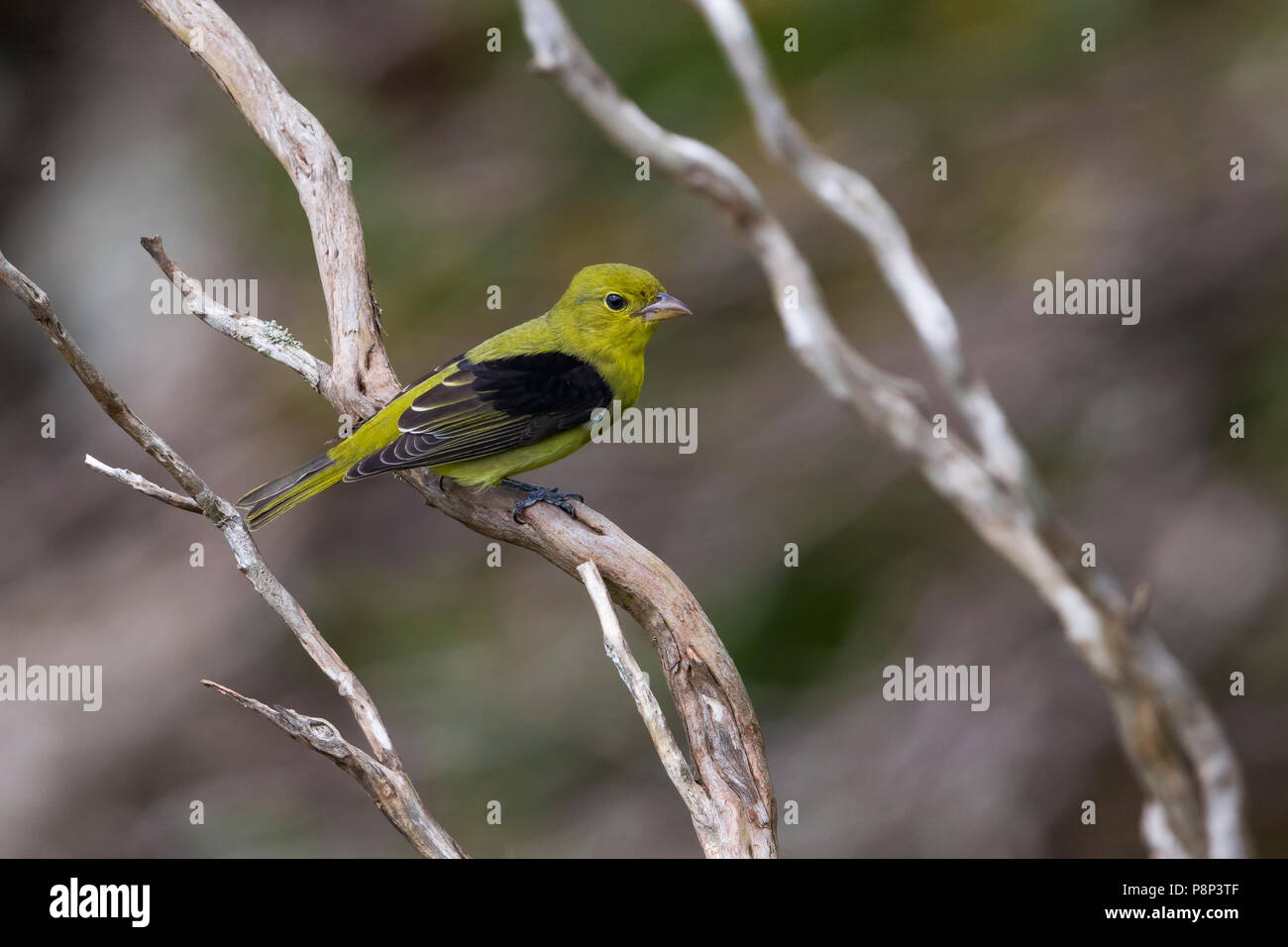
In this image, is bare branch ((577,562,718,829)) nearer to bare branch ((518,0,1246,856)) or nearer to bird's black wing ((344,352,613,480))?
bare branch ((518,0,1246,856))

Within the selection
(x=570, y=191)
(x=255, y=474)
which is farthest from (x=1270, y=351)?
(x=255, y=474)

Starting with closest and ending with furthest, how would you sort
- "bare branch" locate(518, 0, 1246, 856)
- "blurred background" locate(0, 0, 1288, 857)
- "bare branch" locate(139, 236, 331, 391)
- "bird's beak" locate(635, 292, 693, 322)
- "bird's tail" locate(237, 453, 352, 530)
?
"bare branch" locate(518, 0, 1246, 856) → "bare branch" locate(139, 236, 331, 391) → "bird's tail" locate(237, 453, 352, 530) → "bird's beak" locate(635, 292, 693, 322) → "blurred background" locate(0, 0, 1288, 857)

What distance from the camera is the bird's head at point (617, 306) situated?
538 centimetres

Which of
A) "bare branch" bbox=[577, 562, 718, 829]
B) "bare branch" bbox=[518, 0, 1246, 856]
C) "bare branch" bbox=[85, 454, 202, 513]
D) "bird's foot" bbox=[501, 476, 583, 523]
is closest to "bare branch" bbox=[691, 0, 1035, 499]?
"bare branch" bbox=[518, 0, 1246, 856]

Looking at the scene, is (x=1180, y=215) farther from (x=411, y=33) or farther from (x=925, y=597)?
(x=411, y=33)

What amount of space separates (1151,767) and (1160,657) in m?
0.15

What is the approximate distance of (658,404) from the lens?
7.50 m

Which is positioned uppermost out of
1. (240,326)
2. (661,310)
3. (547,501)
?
(661,310)

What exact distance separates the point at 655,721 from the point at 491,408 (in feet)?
7.46

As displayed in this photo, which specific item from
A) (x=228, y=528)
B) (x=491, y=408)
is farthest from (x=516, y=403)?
(x=228, y=528)

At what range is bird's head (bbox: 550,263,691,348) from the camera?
5.38 m

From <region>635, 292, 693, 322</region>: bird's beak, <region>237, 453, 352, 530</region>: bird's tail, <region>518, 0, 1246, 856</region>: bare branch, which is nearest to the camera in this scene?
<region>518, 0, 1246, 856</region>: bare branch

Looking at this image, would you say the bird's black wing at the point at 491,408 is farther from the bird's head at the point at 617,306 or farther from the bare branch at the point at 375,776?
the bare branch at the point at 375,776

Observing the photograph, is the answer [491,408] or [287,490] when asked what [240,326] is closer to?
[287,490]
